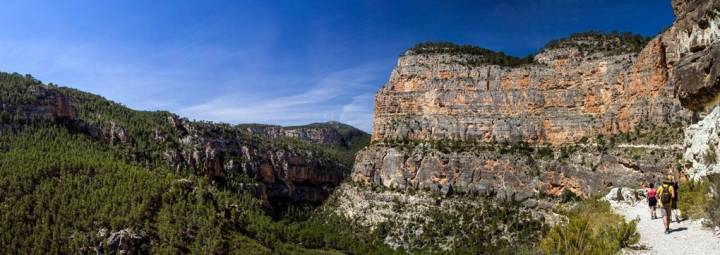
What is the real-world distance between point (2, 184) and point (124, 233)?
1817 cm

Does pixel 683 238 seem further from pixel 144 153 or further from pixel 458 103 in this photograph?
pixel 144 153

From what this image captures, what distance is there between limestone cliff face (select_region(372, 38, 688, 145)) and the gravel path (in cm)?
5119

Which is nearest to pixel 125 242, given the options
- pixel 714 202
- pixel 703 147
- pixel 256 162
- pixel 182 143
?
pixel 703 147

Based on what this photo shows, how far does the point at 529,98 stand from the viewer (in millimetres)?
82500

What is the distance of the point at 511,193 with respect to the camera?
76500 millimetres

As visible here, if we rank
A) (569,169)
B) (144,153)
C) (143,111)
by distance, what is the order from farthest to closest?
(143,111) → (144,153) → (569,169)

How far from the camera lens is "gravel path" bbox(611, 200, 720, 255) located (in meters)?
14.7

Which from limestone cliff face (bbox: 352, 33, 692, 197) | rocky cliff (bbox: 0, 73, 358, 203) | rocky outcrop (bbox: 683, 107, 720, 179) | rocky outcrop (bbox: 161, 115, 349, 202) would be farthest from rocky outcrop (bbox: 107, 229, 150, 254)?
rocky outcrop (bbox: 683, 107, 720, 179)

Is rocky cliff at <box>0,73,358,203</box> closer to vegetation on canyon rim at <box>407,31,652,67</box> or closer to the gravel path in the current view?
vegetation on canyon rim at <box>407,31,652,67</box>

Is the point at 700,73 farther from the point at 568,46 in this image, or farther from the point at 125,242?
the point at 568,46

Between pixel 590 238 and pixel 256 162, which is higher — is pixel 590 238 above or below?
above

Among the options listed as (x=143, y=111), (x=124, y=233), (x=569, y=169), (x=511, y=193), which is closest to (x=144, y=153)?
(x=143, y=111)

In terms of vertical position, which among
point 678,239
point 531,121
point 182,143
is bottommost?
point 678,239

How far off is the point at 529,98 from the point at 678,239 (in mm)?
68909
